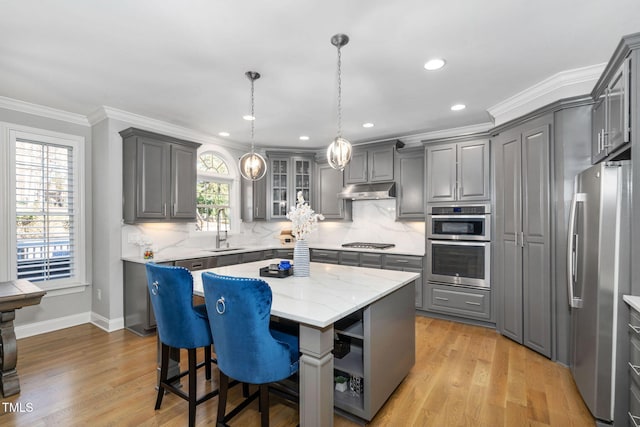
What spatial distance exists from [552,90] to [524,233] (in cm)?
139

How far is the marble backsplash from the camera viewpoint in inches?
165

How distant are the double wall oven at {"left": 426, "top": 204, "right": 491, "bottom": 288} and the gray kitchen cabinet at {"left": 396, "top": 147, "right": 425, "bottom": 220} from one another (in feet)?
0.94

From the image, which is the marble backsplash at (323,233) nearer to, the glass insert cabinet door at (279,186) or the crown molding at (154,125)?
the glass insert cabinet door at (279,186)

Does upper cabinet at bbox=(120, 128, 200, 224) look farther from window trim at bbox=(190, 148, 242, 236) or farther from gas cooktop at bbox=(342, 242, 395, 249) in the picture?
gas cooktop at bbox=(342, 242, 395, 249)

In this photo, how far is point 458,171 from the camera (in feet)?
13.4

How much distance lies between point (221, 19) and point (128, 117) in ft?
8.24

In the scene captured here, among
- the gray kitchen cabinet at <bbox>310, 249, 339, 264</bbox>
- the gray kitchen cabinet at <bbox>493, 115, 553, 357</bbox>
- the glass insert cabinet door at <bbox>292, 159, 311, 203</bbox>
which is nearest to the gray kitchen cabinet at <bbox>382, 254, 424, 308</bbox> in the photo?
the gray kitchen cabinet at <bbox>310, 249, 339, 264</bbox>

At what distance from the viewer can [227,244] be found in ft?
16.6

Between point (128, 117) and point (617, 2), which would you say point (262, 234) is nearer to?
point (128, 117)

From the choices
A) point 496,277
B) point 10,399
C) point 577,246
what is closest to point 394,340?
point 577,246

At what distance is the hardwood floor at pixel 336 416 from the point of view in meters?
2.11

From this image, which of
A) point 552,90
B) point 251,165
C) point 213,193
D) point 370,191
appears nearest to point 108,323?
point 213,193

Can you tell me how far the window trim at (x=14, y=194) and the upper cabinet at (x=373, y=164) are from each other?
3689 millimetres

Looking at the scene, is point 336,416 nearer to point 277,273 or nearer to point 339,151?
point 277,273
